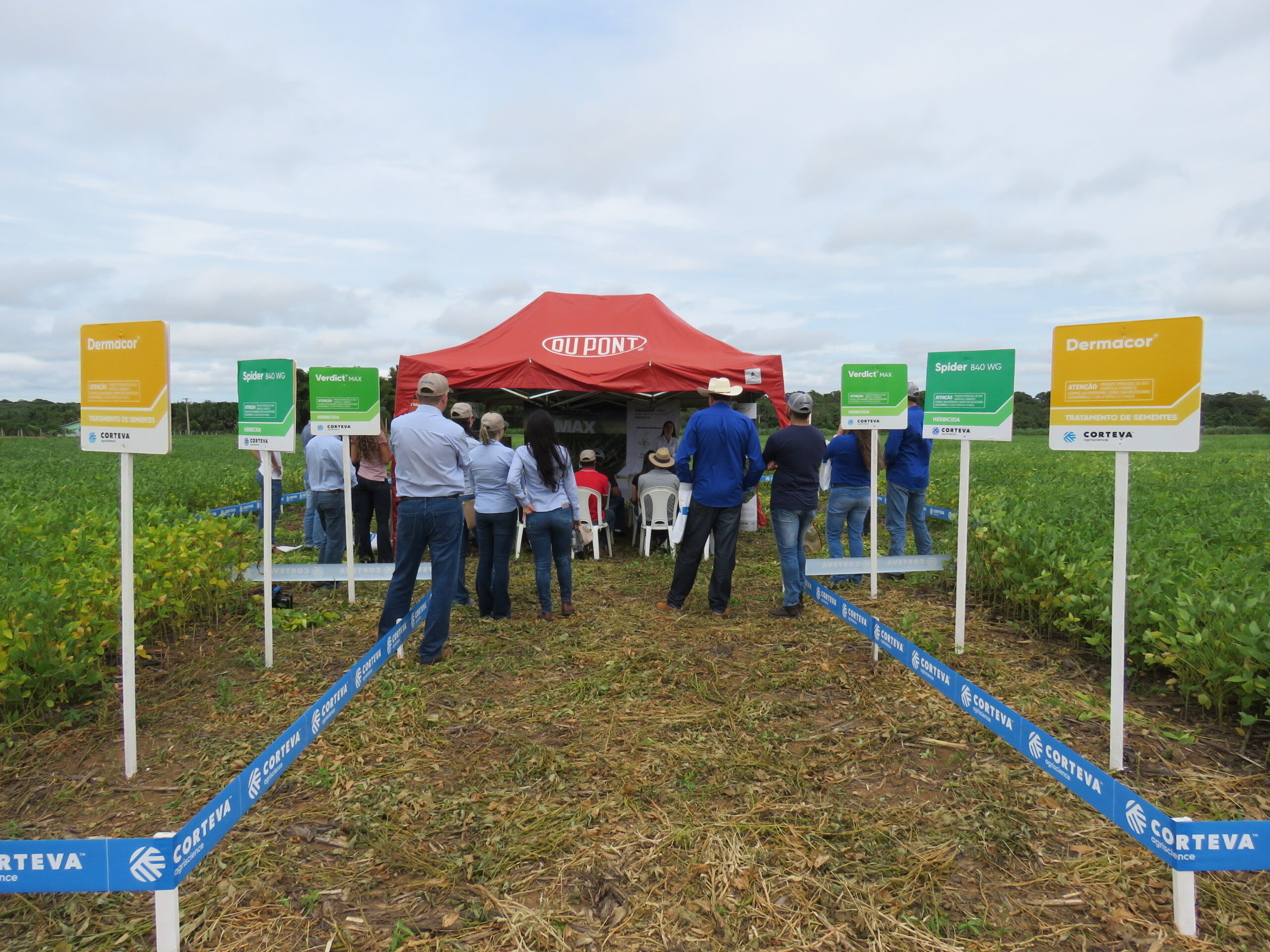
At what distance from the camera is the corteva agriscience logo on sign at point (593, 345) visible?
374 inches

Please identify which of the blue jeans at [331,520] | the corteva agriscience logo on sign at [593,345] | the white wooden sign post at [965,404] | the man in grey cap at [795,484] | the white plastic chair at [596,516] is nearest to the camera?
the white wooden sign post at [965,404]

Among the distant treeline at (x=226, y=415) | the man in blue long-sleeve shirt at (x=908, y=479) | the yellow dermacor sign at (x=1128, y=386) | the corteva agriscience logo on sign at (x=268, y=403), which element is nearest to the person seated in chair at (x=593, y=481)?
the man in blue long-sleeve shirt at (x=908, y=479)

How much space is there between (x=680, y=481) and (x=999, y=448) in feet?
98.1

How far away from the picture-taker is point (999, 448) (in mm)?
34156

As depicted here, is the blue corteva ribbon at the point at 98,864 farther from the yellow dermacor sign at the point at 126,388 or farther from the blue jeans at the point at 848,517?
the blue jeans at the point at 848,517

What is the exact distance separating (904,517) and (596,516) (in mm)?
3591

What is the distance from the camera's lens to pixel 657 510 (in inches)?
357

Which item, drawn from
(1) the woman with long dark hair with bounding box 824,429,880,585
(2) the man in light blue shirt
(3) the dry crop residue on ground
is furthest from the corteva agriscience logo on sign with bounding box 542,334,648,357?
(3) the dry crop residue on ground

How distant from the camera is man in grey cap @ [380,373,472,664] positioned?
482 cm

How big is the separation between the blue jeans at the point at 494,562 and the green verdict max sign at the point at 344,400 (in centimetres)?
126

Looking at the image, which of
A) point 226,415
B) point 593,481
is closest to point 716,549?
point 593,481

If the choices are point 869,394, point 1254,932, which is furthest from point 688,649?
point 1254,932

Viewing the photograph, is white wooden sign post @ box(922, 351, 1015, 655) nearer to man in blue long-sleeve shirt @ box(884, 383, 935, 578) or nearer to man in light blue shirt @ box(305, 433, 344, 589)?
man in blue long-sleeve shirt @ box(884, 383, 935, 578)

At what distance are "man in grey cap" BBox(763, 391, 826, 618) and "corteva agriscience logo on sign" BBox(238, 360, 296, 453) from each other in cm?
355
